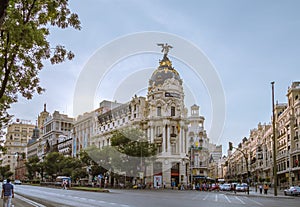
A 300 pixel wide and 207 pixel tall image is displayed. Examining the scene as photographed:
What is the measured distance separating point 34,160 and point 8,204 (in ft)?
332

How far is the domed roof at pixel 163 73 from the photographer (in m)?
89.7

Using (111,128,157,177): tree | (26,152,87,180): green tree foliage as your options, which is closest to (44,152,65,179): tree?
(26,152,87,180): green tree foliage

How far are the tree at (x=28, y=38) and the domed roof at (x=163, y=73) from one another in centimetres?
7291

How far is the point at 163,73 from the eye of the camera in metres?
90.4

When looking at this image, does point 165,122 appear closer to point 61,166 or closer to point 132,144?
point 132,144

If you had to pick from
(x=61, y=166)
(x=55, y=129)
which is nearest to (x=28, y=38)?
(x=61, y=166)

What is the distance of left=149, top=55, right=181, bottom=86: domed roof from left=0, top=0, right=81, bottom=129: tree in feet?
239

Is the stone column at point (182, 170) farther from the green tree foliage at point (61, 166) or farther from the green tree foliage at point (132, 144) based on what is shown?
the green tree foliage at point (61, 166)

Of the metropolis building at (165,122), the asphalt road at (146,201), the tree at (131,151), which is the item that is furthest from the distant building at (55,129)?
the asphalt road at (146,201)

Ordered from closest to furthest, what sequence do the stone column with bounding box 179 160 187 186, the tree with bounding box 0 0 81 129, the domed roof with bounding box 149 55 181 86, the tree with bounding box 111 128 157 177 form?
the tree with bounding box 0 0 81 129 → the tree with bounding box 111 128 157 177 → the stone column with bounding box 179 160 187 186 → the domed roof with bounding box 149 55 181 86

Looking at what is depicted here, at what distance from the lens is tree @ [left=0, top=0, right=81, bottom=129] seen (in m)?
12.8

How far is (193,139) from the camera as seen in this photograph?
409ft

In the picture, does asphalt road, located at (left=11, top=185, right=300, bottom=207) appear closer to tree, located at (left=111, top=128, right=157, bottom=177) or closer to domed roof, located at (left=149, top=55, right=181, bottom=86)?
tree, located at (left=111, top=128, right=157, bottom=177)

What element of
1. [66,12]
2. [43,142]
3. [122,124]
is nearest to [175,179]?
[122,124]
